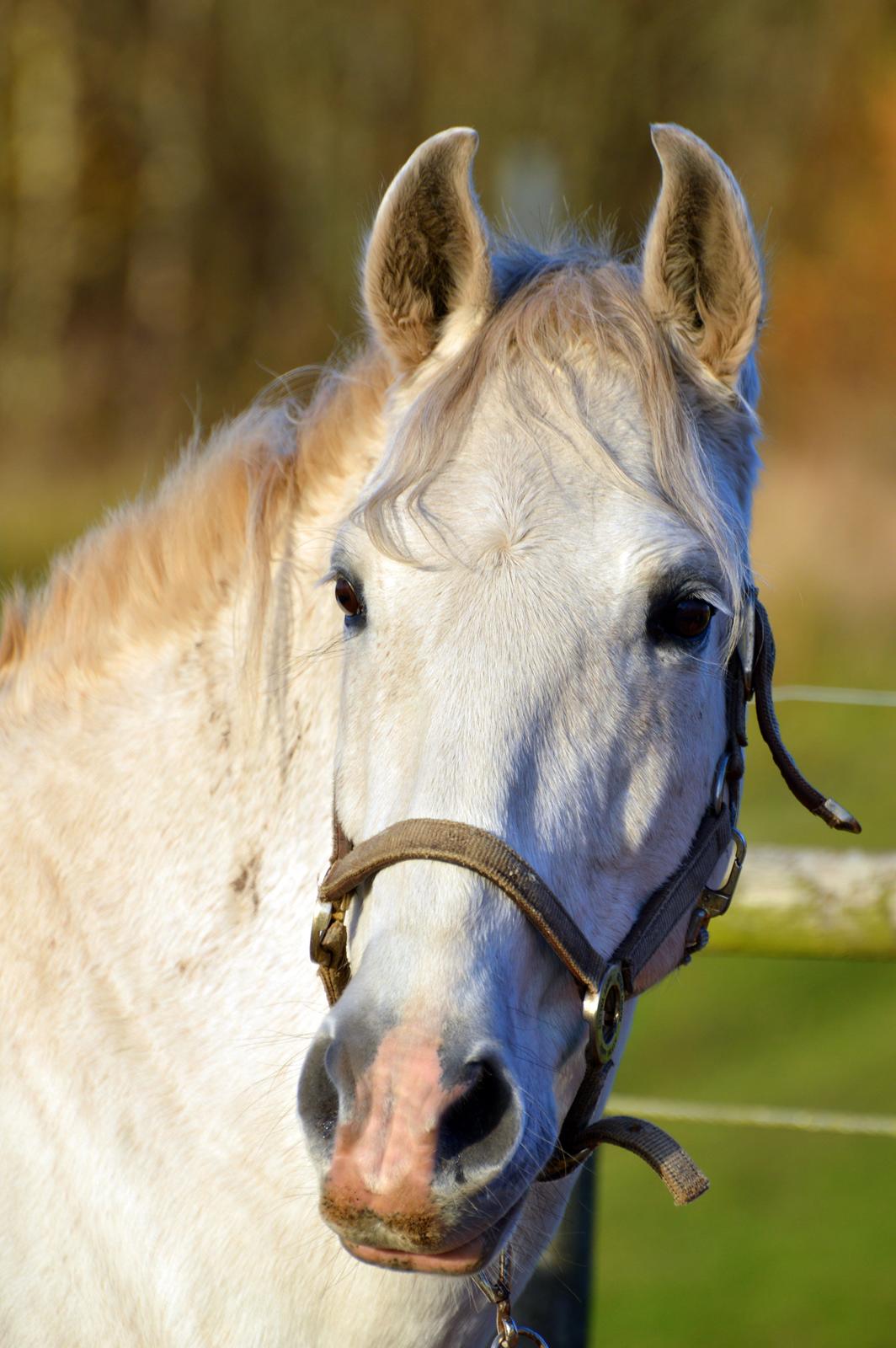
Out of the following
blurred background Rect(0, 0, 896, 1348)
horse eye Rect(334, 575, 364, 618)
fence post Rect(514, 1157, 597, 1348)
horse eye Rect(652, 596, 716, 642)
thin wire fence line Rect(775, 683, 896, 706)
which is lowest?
fence post Rect(514, 1157, 597, 1348)

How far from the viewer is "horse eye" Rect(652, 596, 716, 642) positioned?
1.79 metres

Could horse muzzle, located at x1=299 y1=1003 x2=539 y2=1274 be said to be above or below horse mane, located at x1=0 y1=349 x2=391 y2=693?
below

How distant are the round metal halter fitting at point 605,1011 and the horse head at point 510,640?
3 centimetres

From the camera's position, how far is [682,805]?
1.87 meters

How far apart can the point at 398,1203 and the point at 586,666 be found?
27.1 inches

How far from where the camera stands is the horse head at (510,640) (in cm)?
151

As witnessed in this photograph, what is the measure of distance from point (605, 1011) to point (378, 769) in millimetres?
436

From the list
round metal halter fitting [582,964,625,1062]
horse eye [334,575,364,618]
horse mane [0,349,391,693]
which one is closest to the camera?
round metal halter fitting [582,964,625,1062]

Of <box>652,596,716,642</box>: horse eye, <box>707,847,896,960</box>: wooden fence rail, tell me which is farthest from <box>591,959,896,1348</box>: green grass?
<box>652,596,716,642</box>: horse eye

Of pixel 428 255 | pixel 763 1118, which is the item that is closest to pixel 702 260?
pixel 428 255

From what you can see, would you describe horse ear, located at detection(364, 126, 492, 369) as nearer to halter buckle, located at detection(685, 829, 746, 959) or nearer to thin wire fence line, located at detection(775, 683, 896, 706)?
halter buckle, located at detection(685, 829, 746, 959)

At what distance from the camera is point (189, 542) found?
2166mm

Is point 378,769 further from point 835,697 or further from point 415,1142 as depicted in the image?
point 835,697

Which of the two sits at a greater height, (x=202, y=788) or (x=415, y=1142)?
(x=202, y=788)
